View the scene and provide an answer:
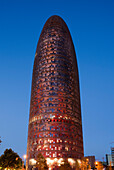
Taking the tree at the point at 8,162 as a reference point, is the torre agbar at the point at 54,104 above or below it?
above

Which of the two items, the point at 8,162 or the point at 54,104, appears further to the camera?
the point at 54,104

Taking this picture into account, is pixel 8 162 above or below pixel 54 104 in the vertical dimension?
below

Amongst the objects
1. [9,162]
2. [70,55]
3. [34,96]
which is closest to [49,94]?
[34,96]

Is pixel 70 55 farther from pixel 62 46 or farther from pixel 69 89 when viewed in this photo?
pixel 69 89

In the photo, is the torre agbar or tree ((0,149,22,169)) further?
the torre agbar

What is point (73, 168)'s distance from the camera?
111750 mm

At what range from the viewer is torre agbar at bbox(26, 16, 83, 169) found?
11225 cm

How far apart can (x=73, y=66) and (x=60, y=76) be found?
18517mm

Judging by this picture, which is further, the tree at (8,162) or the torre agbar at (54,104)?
the torre agbar at (54,104)

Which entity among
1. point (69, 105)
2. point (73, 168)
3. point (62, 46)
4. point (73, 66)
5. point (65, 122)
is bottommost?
point (73, 168)

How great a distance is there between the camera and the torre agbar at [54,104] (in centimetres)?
11225

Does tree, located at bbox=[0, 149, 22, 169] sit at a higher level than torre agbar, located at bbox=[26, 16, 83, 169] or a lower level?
lower

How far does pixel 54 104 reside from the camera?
395 feet

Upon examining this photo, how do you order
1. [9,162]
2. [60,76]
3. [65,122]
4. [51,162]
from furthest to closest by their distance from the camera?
[60,76], [65,122], [51,162], [9,162]
